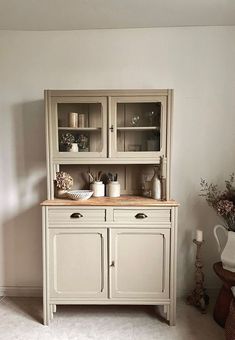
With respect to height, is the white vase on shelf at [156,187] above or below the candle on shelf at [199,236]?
above

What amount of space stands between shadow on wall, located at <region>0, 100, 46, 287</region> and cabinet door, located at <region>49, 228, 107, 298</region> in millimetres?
471

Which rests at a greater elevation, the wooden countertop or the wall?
the wall

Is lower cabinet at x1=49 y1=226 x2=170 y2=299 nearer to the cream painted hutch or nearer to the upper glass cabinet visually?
the cream painted hutch

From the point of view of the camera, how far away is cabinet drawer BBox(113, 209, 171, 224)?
1.90m

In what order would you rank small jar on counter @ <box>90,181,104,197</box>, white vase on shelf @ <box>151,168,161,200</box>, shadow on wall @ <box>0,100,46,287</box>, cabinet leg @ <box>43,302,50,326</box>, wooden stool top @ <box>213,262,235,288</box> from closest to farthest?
wooden stool top @ <box>213,262,235,288</box> < cabinet leg @ <box>43,302,50,326</box> < white vase on shelf @ <box>151,168,161,200</box> < small jar on counter @ <box>90,181,104,197</box> < shadow on wall @ <box>0,100,46,287</box>

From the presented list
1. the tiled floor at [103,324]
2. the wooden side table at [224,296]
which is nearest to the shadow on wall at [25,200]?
the tiled floor at [103,324]

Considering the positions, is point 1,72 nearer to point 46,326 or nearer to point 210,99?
point 210,99

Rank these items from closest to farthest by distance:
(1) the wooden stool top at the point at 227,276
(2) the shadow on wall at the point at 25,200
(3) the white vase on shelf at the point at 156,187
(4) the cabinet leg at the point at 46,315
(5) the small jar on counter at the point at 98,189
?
(1) the wooden stool top at the point at 227,276 → (4) the cabinet leg at the point at 46,315 → (3) the white vase on shelf at the point at 156,187 → (5) the small jar on counter at the point at 98,189 → (2) the shadow on wall at the point at 25,200

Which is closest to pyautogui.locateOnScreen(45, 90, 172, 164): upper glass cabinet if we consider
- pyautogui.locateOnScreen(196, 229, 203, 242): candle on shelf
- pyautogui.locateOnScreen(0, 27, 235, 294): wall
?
pyautogui.locateOnScreen(0, 27, 235, 294): wall

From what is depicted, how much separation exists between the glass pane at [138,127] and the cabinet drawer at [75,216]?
21.2 inches

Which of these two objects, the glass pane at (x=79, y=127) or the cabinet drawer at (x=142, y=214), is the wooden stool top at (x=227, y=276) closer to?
the cabinet drawer at (x=142, y=214)

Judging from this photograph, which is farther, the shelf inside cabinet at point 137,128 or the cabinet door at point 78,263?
the shelf inside cabinet at point 137,128

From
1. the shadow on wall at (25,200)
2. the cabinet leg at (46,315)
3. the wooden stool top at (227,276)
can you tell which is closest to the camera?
the wooden stool top at (227,276)

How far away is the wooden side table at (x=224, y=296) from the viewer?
73.0 inches
